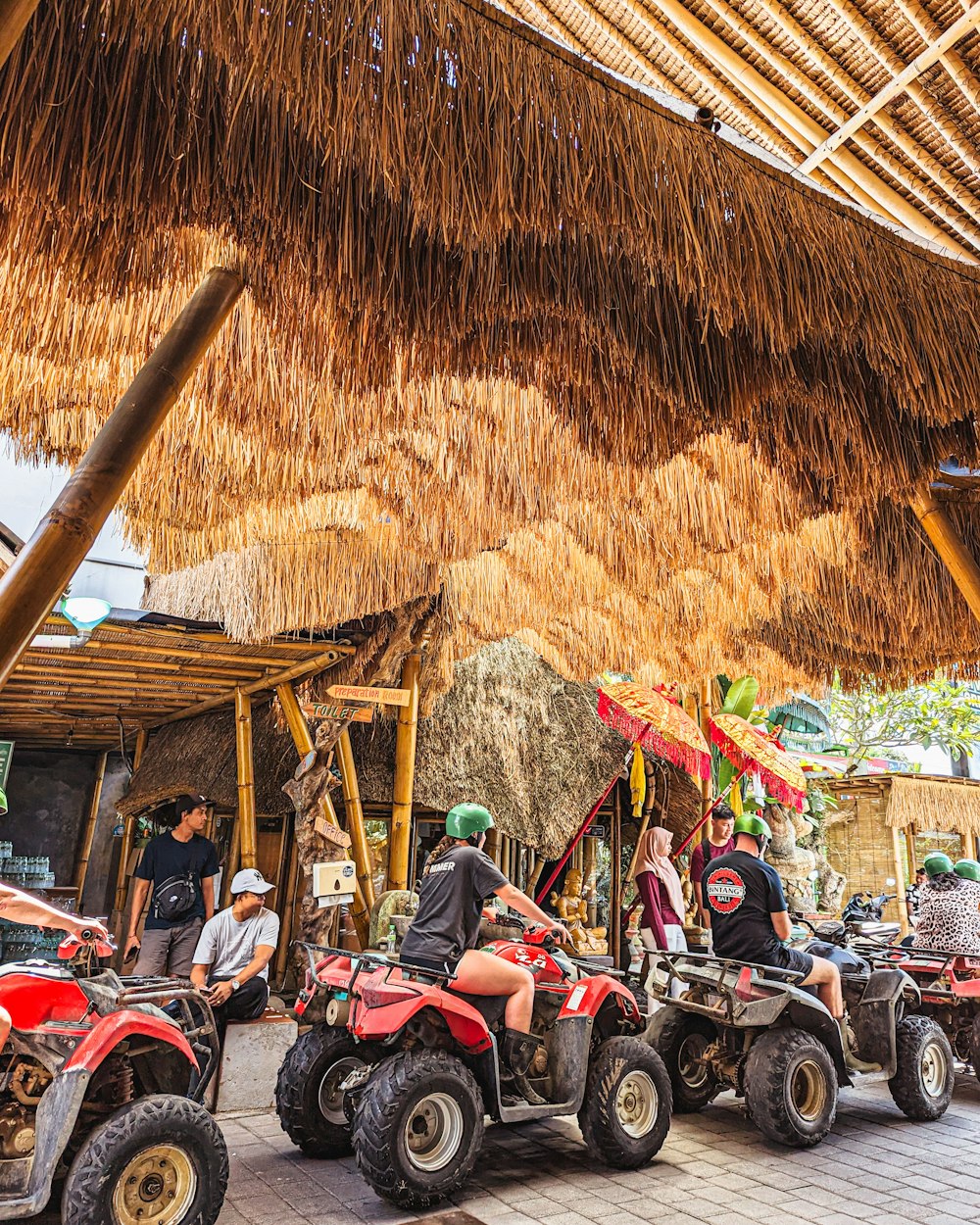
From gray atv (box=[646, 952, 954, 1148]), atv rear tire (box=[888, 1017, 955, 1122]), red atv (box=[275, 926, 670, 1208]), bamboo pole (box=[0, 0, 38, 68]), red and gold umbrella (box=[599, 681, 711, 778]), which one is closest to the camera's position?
bamboo pole (box=[0, 0, 38, 68])

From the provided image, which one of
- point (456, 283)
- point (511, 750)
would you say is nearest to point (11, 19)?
point (456, 283)

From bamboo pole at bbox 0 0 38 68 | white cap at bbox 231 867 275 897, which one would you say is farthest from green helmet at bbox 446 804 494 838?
bamboo pole at bbox 0 0 38 68

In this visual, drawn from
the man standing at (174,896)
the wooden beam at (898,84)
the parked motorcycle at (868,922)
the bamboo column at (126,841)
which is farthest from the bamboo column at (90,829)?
the wooden beam at (898,84)

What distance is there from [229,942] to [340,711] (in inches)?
94.0

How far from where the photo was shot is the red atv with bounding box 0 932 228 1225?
3188mm

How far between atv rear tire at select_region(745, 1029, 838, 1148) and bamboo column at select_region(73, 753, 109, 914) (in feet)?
32.2

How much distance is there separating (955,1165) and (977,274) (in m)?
4.75

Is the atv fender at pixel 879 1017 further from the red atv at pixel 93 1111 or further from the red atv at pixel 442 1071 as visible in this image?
the red atv at pixel 93 1111

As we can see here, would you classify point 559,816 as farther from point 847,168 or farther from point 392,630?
point 847,168

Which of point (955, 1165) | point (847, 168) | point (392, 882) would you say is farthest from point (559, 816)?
point (847, 168)

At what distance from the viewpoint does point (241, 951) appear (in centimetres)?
568

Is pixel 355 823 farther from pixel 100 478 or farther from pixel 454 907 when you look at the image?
pixel 100 478

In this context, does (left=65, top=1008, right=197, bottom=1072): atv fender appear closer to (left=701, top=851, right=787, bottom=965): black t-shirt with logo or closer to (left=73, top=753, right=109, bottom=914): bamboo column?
(left=701, top=851, right=787, bottom=965): black t-shirt with logo

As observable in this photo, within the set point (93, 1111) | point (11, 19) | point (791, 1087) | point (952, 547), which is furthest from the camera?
point (791, 1087)
